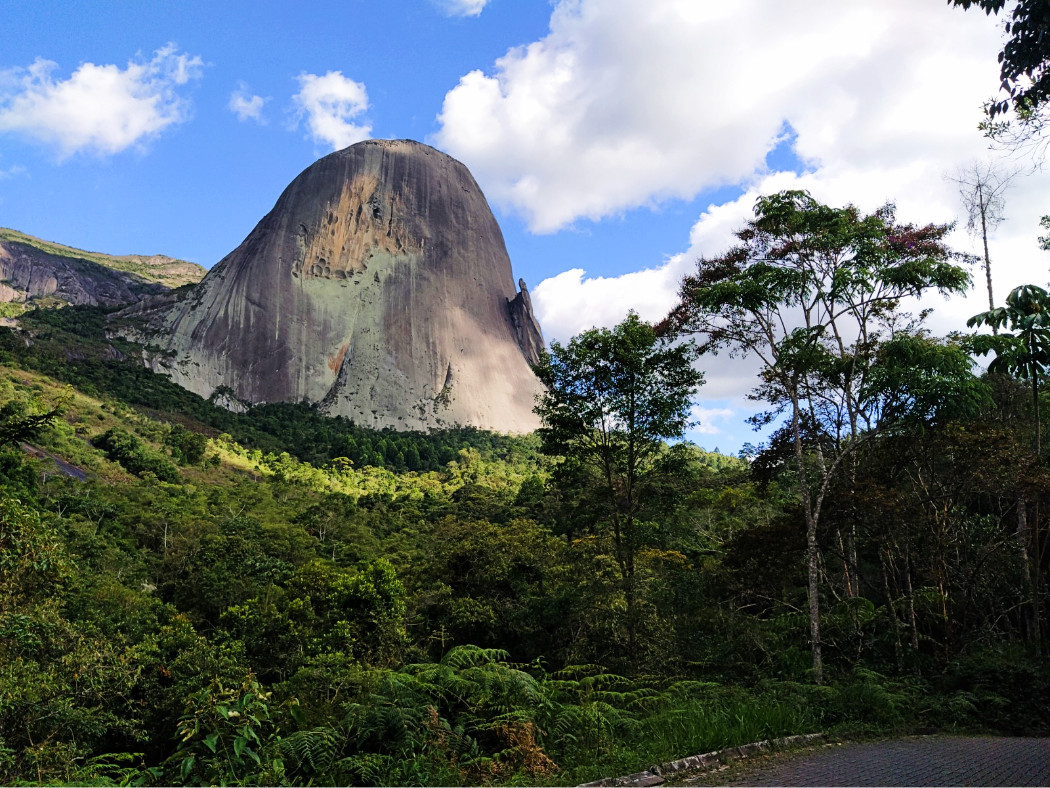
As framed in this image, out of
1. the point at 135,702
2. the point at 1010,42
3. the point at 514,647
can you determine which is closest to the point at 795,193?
the point at 1010,42

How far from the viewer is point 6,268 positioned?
99.0m

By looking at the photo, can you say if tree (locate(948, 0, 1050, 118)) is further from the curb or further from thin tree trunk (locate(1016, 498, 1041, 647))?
thin tree trunk (locate(1016, 498, 1041, 647))

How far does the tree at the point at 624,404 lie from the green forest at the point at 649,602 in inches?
1.8

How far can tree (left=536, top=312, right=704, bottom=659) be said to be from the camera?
10578mm

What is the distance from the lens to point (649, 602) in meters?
11.0

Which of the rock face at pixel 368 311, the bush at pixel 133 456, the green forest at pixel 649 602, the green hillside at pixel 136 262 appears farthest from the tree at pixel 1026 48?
the green hillside at pixel 136 262

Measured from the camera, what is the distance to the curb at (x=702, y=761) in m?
4.33

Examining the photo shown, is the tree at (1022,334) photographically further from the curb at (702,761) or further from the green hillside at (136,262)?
the green hillside at (136,262)

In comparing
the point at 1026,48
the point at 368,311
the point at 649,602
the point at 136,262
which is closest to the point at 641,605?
the point at 649,602

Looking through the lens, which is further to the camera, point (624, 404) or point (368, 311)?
point (368, 311)

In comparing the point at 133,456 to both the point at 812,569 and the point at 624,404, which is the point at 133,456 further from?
the point at 812,569

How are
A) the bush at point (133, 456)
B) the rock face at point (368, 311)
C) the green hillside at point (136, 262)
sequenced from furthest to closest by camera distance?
1. the green hillside at point (136, 262)
2. the rock face at point (368, 311)
3. the bush at point (133, 456)

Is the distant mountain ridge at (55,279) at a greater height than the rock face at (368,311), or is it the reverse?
the distant mountain ridge at (55,279)

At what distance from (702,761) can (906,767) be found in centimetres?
147
